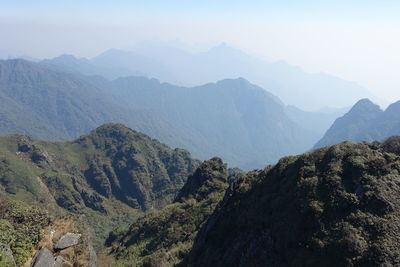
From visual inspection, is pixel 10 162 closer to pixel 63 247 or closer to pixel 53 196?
pixel 53 196

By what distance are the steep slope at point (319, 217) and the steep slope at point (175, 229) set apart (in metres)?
8.50

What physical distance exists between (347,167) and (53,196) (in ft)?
452

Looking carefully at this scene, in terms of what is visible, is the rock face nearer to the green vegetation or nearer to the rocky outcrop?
the rocky outcrop

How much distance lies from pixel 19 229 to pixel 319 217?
20.2 m

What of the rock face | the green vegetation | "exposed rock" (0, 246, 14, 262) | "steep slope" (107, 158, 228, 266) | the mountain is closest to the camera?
"exposed rock" (0, 246, 14, 262)

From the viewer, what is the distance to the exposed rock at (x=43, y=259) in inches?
856

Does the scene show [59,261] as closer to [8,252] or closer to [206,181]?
[8,252]

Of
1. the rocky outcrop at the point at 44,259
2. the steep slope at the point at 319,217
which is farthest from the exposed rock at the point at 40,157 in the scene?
the steep slope at the point at 319,217

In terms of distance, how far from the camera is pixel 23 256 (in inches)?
857

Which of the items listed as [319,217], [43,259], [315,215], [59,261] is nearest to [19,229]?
[43,259]

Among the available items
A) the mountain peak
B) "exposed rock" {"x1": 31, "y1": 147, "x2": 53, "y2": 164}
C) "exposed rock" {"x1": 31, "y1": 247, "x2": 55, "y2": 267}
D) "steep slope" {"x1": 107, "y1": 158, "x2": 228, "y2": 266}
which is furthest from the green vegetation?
"exposed rock" {"x1": 31, "y1": 147, "x2": 53, "y2": 164}

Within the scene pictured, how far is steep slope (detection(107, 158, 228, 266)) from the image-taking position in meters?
35.3

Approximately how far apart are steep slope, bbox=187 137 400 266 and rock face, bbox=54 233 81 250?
9302 mm

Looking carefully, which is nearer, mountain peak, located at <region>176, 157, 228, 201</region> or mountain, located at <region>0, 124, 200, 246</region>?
mountain peak, located at <region>176, 157, 228, 201</region>
